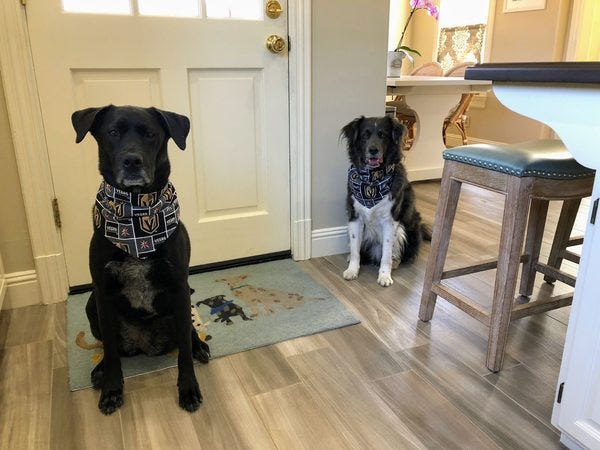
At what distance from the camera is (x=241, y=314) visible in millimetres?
1936

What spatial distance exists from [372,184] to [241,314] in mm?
830

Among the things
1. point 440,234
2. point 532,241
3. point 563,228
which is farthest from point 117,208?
point 563,228

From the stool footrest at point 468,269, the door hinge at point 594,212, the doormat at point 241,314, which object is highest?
the door hinge at point 594,212

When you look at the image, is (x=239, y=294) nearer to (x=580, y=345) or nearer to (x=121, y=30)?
(x=121, y=30)

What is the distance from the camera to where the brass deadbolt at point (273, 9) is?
210cm

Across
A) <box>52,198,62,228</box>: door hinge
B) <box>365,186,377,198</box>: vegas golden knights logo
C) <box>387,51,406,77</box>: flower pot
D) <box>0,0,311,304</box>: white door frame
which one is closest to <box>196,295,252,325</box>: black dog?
<box>0,0,311,304</box>: white door frame

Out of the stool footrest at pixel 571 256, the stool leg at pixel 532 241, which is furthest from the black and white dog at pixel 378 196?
the stool footrest at pixel 571 256

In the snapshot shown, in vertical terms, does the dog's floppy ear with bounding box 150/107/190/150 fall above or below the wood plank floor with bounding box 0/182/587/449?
above

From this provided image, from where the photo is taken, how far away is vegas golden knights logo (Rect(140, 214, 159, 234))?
1343mm

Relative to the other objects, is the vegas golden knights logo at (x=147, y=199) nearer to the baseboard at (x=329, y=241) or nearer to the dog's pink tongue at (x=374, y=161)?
the dog's pink tongue at (x=374, y=161)

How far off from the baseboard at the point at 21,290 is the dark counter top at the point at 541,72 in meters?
1.84

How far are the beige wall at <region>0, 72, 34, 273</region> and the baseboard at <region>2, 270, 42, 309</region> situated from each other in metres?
0.03

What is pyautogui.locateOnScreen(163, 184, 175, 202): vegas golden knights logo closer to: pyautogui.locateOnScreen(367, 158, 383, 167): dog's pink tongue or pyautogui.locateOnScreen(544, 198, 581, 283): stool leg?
pyautogui.locateOnScreen(367, 158, 383, 167): dog's pink tongue

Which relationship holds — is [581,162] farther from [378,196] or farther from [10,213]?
[10,213]
